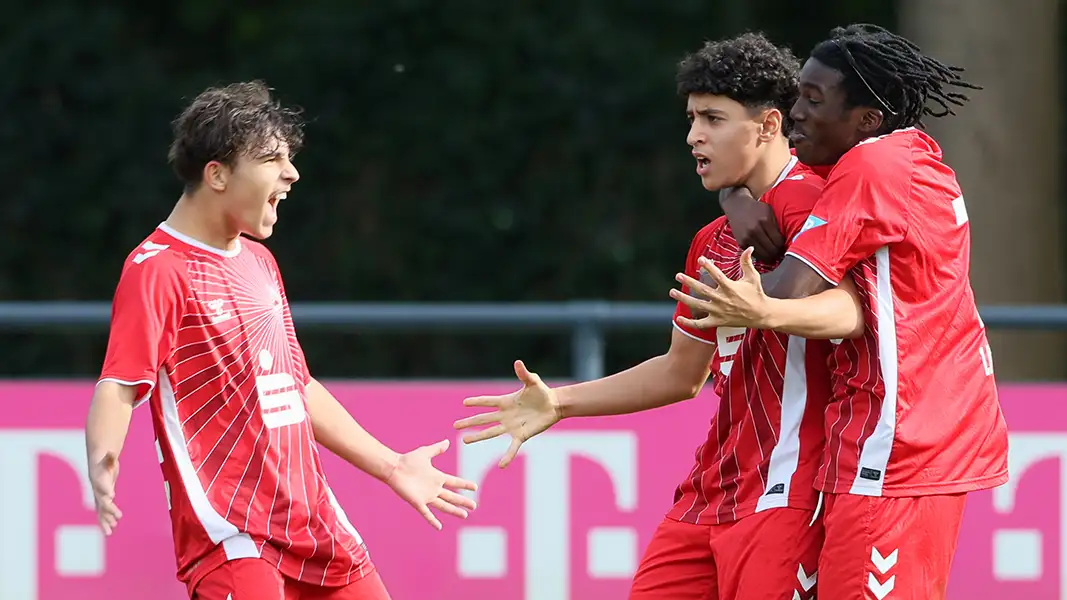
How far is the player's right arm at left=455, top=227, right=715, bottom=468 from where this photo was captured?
4.03m

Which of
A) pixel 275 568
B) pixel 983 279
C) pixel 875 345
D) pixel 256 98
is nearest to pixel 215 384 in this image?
pixel 275 568

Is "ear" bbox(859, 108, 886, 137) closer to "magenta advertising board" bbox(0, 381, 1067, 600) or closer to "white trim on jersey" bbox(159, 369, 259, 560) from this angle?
"white trim on jersey" bbox(159, 369, 259, 560)

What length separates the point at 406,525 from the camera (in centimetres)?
566

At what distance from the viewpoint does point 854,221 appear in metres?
3.31

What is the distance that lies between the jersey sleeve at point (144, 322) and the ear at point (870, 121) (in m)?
1.68

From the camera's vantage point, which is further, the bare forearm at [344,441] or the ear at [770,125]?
the bare forearm at [344,441]

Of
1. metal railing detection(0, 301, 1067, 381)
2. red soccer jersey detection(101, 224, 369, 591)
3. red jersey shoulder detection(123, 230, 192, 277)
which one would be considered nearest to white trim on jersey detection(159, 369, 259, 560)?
red soccer jersey detection(101, 224, 369, 591)

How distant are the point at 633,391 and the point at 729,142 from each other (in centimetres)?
76

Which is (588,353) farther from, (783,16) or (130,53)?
(130,53)

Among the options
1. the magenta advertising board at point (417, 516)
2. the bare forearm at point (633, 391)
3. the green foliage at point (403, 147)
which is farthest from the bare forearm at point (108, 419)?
the green foliage at point (403, 147)

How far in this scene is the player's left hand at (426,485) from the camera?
4.07 metres

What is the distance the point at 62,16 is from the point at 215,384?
6803 mm

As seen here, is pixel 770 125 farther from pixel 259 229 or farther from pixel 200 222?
pixel 200 222

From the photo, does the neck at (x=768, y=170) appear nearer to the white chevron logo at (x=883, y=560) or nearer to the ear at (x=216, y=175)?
the white chevron logo at (x=883, y=560)
